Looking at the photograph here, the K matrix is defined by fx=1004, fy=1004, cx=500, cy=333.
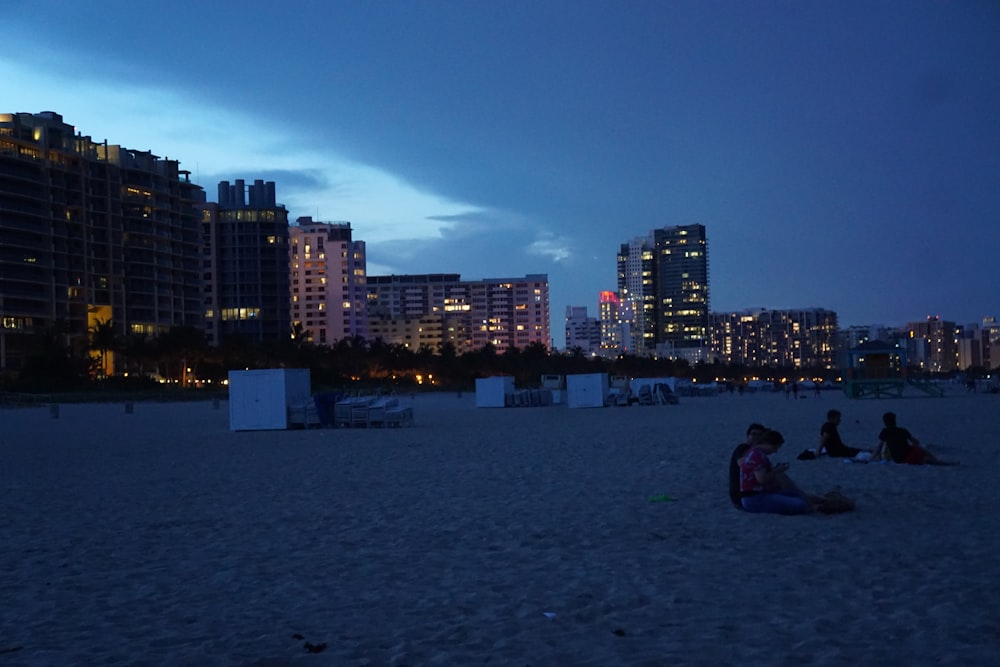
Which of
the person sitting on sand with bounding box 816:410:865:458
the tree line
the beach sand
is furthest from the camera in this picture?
the tree line

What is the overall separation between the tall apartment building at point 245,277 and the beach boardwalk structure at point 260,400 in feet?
411

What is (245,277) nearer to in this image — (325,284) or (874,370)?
(325,284)

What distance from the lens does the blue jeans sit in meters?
9.85

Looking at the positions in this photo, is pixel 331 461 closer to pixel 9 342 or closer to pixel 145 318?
pixel 9 342

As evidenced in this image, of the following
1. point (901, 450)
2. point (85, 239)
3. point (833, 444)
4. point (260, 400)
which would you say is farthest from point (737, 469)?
point (85, 239)

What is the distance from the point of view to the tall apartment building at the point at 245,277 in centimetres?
15325

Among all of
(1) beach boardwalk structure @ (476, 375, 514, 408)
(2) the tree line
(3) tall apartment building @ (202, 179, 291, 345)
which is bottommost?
(1) beach boardwalk structure @ (476, 375, 514, 408)

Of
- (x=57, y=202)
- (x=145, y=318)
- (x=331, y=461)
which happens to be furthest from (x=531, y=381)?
(x=331, y=461)

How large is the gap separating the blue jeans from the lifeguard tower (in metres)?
49.4

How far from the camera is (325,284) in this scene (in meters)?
179

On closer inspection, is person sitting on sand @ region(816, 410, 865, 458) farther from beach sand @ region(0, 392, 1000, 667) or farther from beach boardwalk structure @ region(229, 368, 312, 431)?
beach boardwalk structure @ region(229, 368, 312, 431)

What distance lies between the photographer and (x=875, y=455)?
15008 millimetres

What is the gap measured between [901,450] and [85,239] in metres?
104

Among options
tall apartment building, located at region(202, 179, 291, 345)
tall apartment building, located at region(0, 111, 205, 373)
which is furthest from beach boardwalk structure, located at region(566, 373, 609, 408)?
tall apartment building, located at region(202, 179, 291, 345)
